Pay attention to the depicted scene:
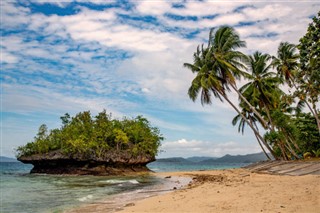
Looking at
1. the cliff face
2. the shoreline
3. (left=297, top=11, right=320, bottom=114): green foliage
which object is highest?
(left=297, top=11, right=320, bottom=114): green foliage

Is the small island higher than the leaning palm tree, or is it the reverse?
the leaning palm tree

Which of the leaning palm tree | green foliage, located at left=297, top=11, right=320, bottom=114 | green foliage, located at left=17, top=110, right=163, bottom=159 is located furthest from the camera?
green foliage, located at left=17, top=110, right=163, bottom=159

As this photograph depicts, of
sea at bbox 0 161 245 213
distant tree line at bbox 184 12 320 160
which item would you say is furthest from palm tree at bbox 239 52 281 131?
sea at bbox 0 161 245 213

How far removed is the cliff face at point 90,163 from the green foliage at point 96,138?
704mm

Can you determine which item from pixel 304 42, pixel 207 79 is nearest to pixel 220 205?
pixel 304 42

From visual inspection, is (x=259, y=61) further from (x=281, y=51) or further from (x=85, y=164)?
(x=85, y=164)

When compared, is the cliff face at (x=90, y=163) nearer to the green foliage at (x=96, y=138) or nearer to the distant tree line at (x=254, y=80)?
the green foliage at (x=96, y=138)

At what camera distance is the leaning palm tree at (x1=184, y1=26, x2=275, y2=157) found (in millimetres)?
26422

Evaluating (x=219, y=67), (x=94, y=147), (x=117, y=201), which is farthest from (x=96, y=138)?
(x=117, y=201)

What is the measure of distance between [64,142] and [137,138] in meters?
9.79

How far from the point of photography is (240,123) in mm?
35062

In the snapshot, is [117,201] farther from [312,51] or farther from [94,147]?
[94,147]

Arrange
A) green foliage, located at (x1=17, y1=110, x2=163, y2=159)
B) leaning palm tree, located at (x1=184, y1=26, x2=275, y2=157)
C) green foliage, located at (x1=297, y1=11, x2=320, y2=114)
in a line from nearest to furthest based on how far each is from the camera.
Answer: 1. green foliage, located at (x1=297, y1=11, x2=320, y2=114)
2. leaning palm tree, located at (x1=184, y1=26, x2=275, y2=157)
3. green foliage, located at (x1=17, y1=110, x2=163, y2=159)

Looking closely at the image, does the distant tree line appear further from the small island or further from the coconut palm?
the small island
